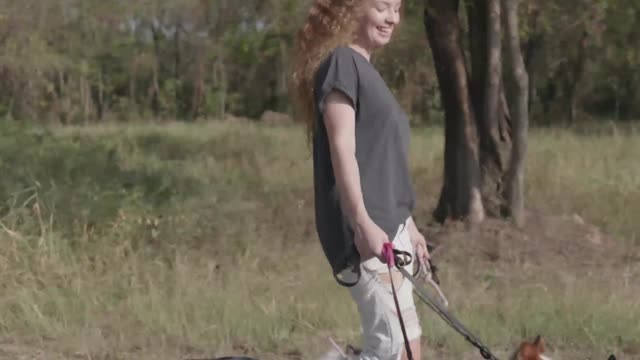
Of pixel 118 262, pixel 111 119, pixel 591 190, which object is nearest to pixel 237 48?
pixel 591 190

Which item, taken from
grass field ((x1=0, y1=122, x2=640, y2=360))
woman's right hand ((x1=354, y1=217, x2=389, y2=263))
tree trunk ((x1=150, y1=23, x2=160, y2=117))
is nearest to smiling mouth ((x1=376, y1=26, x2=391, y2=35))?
woman's right hand ((x1=354, y1=217, x2=389, y2=263))

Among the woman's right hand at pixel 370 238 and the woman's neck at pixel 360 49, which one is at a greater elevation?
the woman's neck at pixel 360 49

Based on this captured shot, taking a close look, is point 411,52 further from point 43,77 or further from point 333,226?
point 333,226

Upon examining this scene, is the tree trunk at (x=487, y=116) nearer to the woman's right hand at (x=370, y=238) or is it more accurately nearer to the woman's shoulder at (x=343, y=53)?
the woman's shoulder at (x=343, y=53)

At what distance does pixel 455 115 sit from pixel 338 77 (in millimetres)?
7361

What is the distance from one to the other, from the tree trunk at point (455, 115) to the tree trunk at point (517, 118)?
36cm

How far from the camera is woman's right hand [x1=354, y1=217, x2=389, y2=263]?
343 centimetres

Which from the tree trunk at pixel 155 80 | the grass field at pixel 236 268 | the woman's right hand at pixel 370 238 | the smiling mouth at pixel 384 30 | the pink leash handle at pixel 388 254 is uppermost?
the smiling mouth at pixel 384 30

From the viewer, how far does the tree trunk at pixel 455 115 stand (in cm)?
1049

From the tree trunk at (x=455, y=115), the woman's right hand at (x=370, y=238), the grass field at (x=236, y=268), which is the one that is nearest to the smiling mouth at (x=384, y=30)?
the woman's right hand at (x=370, y=238)

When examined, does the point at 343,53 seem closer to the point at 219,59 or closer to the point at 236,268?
the point at 236,268

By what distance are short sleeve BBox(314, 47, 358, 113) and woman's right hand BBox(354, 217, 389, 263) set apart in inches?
15.8

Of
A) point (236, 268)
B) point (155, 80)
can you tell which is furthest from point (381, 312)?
point (155, 80)

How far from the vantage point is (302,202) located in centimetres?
1287
